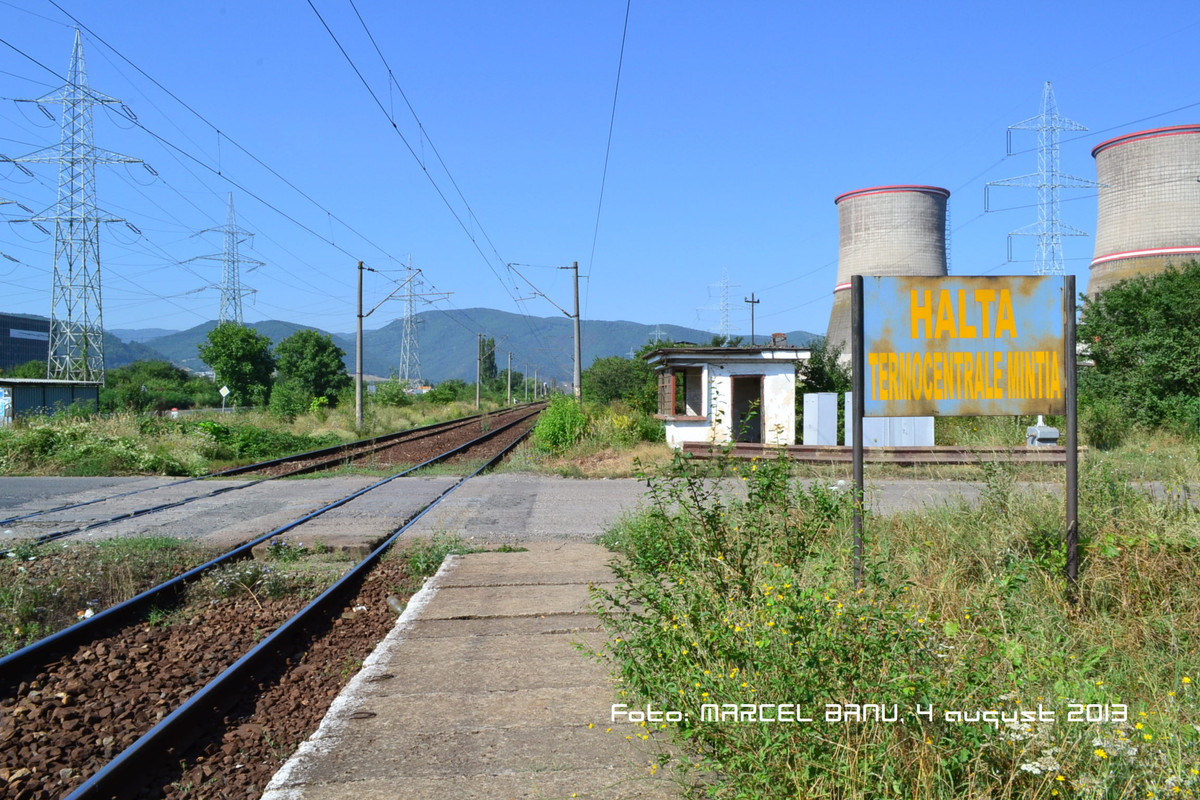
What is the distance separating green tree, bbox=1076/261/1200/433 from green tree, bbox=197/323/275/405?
5894cm

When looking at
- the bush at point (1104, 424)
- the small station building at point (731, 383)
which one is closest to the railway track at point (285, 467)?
the small station building at point (731, 383)

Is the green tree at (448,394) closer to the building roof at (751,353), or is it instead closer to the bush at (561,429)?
the bush at (561,429)

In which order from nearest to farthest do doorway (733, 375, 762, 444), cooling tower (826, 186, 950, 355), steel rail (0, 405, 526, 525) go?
steel rail (0, 405, 526, 525), doorway (733, 375, 762, 444), cooling tower (826, 186, 950, 355)

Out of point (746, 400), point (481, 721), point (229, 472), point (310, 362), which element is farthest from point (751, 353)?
point (310, 362)

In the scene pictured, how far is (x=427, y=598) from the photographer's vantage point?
255 inches

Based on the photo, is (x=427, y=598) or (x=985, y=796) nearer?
(x=985, y=796)

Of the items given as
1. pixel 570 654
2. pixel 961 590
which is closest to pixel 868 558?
pixel 961 590

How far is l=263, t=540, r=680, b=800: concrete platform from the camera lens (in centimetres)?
321

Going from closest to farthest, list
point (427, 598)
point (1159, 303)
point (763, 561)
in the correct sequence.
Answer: point (763, 561) < point (427, 598) < point (1159, 303)

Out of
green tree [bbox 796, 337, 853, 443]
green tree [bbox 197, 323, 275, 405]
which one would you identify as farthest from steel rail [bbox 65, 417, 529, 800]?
green tree [bbox 197, 323, 275, 405]

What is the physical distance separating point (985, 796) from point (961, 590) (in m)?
2.62

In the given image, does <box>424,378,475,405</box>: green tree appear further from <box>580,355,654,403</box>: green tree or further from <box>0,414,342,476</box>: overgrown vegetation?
<box>0,414,342,476</box>: overgrown vegetation

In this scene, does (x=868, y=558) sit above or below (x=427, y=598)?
above

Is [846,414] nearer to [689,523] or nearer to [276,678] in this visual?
[689,523]
